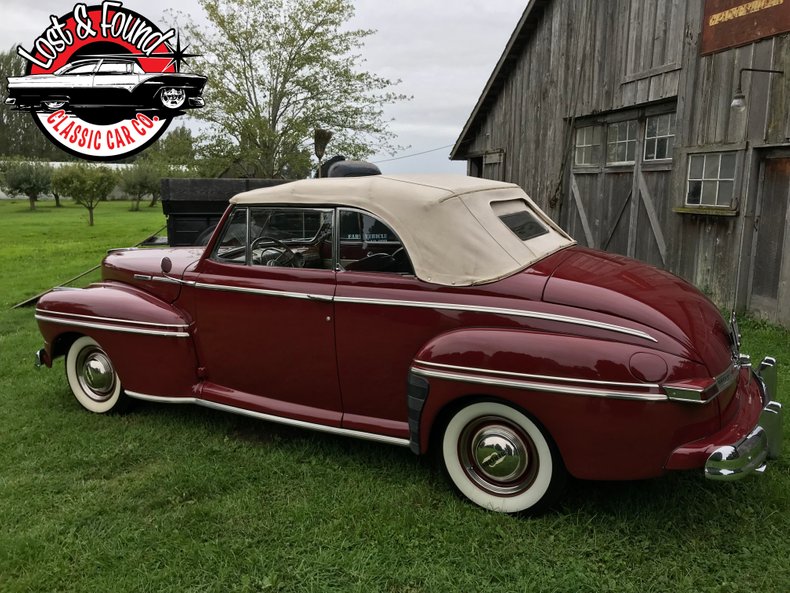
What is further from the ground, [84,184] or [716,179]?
[84,184]

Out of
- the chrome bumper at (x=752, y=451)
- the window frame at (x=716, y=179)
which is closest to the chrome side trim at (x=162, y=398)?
the chrome bumper at (x=752, y=451)

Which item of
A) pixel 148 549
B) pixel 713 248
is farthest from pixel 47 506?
pixel 713 248

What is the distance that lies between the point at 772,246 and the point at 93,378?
690 centimetres

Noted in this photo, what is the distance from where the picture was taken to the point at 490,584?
2.73 metres

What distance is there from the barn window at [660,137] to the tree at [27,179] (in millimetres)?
39549

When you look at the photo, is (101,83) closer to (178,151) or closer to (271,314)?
(271,314)

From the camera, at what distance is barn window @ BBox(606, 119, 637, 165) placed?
29.7ft

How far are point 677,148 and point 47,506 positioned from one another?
775cm

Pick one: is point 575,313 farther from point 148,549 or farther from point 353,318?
point 148,549

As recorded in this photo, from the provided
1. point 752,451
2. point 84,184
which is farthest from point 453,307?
point 84,184

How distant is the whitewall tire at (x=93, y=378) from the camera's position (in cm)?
466

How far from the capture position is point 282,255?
3.98m

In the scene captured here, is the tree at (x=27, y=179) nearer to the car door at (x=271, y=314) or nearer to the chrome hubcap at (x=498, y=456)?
the car door at (x=271, y=314)

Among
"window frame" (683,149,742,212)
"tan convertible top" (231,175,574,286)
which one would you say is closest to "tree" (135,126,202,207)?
"window frame" (683,149,742,212)
